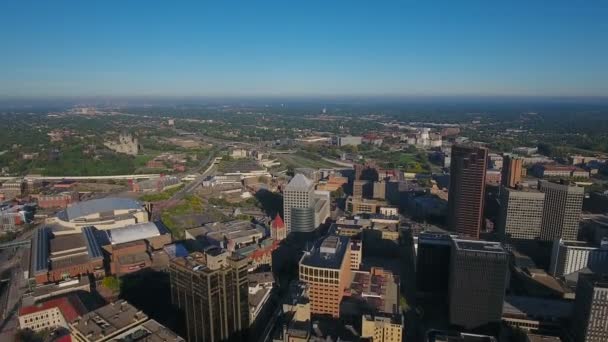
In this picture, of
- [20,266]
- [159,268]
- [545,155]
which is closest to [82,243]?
[20,266]

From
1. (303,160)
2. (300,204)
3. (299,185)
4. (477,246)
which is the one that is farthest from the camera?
(303,160)

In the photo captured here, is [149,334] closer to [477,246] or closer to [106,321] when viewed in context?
[106,321]

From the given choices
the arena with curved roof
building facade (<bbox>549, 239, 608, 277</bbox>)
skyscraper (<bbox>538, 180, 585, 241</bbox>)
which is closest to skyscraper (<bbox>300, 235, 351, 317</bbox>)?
building facade (<bbox>549, 239, 608, 277</bbox>)

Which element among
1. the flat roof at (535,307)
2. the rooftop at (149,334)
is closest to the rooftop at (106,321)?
the rooftop at (149,334)

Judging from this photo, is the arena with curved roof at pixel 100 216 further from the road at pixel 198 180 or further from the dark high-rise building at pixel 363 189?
the dark high-rise building at pixel 363 189

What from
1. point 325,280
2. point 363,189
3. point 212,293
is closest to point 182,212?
point 363,189

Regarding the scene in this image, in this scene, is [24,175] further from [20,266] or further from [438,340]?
[438,340]
